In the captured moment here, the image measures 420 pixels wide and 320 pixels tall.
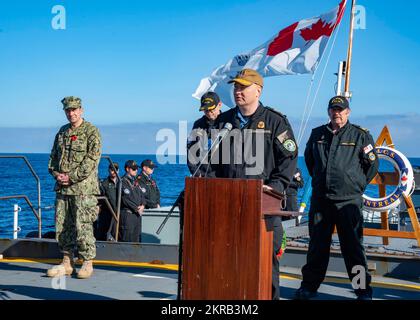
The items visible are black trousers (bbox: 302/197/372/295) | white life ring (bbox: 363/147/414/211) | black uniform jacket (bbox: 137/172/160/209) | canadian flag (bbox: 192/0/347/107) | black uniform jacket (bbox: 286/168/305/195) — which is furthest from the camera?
black uniform jacket (bbox: 137/172/160/209)

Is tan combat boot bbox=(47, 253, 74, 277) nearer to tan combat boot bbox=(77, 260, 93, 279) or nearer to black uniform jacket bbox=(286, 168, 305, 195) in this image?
tan combat boot bbox=(77, 260, 93, 279)

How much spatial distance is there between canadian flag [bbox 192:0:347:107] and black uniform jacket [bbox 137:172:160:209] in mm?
2173

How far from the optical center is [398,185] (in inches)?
319

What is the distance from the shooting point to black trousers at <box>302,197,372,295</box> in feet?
19.2

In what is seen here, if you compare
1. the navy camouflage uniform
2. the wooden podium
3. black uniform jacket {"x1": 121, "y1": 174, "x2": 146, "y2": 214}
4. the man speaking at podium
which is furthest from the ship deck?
black uniform jacket {"x1": 121, "y1": 174, "x2": 146, "y2": 214}

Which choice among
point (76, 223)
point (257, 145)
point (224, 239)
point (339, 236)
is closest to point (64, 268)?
point (76, 223)

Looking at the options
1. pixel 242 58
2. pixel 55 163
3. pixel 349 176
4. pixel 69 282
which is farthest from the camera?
pixel 242 58

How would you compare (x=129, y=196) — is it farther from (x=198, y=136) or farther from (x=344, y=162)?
(x=344, y=162)

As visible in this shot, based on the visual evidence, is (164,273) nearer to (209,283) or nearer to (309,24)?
(209,283)
